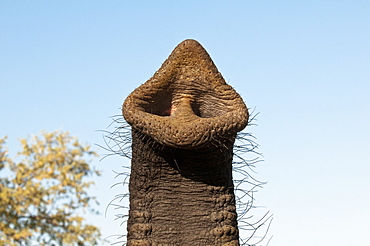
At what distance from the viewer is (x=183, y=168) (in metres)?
2.88

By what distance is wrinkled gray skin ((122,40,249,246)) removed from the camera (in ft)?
9.15

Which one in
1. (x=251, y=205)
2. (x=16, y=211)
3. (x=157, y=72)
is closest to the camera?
(x=157, y=72)

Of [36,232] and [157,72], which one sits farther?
[36,232]

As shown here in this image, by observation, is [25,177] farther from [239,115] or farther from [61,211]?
[239,115]

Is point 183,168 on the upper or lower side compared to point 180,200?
upper

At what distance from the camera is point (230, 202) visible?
120 inches

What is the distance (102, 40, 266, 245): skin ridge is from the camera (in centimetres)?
279

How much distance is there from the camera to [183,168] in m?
2.88

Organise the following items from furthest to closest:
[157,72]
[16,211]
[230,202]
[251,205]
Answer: [16,211]
[251,205]
[230,202]
[157,72]

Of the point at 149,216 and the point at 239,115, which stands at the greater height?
the point at 239,115

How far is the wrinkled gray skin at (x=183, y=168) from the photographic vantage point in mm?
2789

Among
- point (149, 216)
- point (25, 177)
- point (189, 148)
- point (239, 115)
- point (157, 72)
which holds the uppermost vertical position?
point (25, 177)

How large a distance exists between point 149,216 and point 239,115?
74 cm

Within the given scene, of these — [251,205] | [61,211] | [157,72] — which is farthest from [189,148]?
[61,211]
